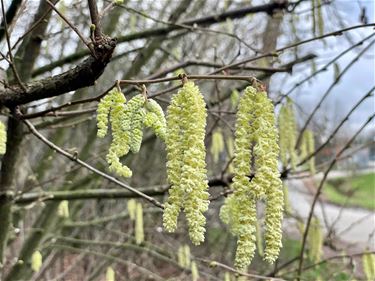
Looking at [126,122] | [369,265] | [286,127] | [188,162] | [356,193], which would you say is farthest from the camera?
[356,193]

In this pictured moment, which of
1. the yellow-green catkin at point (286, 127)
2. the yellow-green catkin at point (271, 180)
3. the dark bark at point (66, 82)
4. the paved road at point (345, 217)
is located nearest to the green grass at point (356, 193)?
the paved road at point (345, 217)

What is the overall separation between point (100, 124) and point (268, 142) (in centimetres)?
40

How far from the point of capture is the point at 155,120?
1353 millimetres

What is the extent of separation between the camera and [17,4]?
253 cm

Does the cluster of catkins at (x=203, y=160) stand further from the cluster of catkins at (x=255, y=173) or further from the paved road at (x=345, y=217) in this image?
the paved road at (x=345, y=217)

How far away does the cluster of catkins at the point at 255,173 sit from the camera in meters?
1.28

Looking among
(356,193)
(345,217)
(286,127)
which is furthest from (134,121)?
(356,193)

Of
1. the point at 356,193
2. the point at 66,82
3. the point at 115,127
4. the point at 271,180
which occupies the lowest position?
the point at 271,180

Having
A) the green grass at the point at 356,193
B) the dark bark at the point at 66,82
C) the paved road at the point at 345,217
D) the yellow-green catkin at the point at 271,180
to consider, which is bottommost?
the yellow-green catkin at the point at 271,180

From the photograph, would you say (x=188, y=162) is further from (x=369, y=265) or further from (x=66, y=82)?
(x=369, y=265)

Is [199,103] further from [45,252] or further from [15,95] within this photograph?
[45,252]

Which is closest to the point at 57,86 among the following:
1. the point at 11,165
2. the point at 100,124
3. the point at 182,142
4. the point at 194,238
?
the point at 100,124

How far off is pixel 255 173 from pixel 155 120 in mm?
266

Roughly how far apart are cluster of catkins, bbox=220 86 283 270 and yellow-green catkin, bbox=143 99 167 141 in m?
0.18
